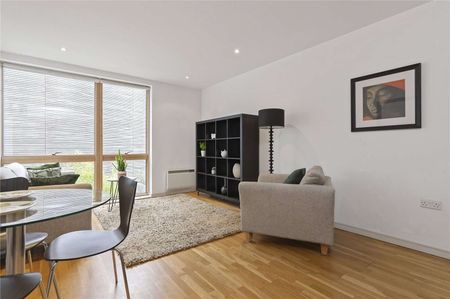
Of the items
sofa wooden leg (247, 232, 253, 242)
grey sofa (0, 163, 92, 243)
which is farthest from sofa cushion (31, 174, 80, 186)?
sofa wooden leg (247, 232, 253, 242)

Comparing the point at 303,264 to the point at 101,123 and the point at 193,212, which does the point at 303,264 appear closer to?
the point at 193,212

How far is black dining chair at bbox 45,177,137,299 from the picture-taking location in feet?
4.06

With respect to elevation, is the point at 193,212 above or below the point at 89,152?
below

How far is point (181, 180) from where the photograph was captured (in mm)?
5016

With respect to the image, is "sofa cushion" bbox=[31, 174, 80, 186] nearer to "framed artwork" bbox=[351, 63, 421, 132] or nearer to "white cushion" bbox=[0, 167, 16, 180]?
"white cushion" bbox=[0, 167, 16, 180]

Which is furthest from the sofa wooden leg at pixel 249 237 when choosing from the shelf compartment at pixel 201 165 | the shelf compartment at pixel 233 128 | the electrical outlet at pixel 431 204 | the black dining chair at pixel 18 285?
the shelf compartment at pixel 201 165

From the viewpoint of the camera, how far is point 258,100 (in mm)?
4016

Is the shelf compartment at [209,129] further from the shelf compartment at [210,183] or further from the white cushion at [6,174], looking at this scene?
the white cushion at [6,174]

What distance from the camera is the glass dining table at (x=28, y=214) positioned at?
1.07m

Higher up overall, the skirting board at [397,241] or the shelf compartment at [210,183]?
the shelf compartment at [210,183]

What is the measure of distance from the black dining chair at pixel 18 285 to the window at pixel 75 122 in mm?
3141

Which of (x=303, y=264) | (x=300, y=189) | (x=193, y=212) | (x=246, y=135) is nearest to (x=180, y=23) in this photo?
(x=246, y=135)

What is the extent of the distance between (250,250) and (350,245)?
1.13 meters

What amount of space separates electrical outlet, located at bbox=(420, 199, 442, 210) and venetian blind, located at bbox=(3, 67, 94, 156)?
4985 mm
